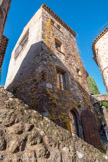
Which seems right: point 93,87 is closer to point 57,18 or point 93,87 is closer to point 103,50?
point 103,50

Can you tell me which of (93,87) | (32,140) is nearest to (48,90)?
(32,140)

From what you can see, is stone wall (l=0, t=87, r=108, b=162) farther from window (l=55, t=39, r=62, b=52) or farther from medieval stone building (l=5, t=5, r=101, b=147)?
window (l=55, t=39, r=62, b=52)

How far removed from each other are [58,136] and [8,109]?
2.60ft

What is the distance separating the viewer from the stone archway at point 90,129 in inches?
232

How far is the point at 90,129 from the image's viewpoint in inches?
246

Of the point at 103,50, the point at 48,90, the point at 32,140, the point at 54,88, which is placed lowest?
the point at 32,140

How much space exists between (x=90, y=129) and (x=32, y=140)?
19.0ft

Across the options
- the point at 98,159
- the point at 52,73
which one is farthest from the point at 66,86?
the point at 98,159

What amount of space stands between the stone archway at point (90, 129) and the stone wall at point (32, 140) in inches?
187

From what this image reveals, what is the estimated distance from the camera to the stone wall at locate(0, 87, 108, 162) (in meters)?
1.20

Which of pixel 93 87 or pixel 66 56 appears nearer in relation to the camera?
pixel 66 56

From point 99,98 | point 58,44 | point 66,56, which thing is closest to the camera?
point 66,56

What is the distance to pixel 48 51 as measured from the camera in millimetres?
7066

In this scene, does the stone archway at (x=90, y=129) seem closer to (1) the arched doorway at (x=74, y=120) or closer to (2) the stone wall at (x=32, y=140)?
(1) the arched doorway at (x=74, y=120)
